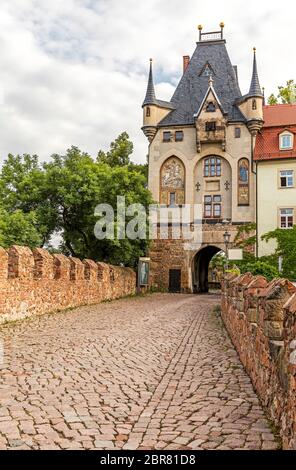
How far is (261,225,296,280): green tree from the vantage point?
34.0 metres

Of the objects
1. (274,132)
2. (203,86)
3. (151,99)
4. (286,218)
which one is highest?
(203,86)

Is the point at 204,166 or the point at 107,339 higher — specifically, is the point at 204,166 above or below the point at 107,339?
above

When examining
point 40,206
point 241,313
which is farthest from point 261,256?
point 241,313

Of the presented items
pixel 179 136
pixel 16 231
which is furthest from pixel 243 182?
pixel 16 231

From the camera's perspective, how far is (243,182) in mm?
37406

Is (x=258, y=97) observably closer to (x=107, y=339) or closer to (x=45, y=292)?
(x=45, y=292)

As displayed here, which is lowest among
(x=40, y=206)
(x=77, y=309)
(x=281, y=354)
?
(x=77, y=309)

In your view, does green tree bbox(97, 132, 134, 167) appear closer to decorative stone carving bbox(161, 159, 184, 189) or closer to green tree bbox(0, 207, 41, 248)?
decorative stone carving bbox(161, 159, 184, 189)

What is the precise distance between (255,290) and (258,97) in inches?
1263

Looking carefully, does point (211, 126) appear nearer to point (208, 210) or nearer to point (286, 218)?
point (208, 210)

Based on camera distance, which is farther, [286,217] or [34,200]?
[286,217]

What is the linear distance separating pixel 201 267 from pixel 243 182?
9480 mm

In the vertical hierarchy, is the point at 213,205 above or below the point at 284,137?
below
